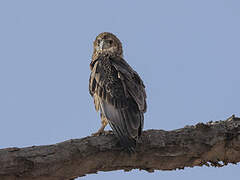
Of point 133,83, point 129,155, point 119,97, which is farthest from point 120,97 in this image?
point 129,155

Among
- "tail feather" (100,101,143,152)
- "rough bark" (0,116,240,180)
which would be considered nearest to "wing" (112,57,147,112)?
"tail feather" (100,101,143,152)

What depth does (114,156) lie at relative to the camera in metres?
6.11

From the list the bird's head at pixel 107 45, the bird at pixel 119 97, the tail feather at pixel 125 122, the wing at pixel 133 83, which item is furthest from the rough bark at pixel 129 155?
the bird's head at pixel 107 45

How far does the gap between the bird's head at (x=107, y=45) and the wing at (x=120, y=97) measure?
1.39 metres

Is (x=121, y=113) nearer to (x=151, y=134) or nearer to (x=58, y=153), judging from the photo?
(x=151, y=134)

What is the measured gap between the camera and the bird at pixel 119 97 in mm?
6629

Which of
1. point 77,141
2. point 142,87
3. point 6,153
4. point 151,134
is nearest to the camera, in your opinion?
point 6,153

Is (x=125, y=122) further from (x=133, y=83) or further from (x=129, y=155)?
(x=133, y=83)

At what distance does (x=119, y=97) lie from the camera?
23.8 ft

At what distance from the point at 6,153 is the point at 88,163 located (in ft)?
3.49

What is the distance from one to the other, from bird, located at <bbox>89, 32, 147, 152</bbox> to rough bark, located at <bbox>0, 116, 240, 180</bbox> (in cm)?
22

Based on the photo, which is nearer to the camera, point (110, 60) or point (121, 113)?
point (121, 113)

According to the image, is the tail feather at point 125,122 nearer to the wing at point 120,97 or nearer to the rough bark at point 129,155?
the wing at point 120,97

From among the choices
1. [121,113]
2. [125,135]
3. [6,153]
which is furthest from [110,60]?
[6,153]
